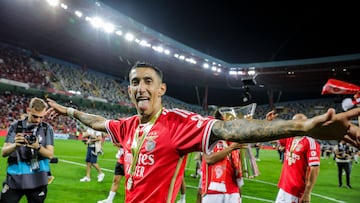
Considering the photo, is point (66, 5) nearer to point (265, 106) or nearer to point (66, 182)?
point (66, 182)

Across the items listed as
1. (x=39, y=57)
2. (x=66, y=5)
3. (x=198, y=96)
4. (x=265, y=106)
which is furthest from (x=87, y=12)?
(x=265, y=106)

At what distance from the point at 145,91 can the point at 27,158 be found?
2600 millimetres

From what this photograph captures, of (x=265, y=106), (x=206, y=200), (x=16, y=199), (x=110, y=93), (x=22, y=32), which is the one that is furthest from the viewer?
(x=265, y=106)

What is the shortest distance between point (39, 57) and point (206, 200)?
43670 millimetres

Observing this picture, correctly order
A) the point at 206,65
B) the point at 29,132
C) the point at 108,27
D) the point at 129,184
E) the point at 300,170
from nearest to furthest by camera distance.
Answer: the point at 129,184 → the point at 29,132 → the point at 300,170 → the point at 108,27 → the point at 206,65

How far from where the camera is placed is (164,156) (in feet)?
8.04

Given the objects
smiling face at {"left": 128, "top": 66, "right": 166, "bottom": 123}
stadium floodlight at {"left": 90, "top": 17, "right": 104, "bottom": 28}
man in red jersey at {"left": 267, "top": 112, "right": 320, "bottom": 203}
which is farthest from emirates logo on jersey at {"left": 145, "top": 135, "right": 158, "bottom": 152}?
stadium floodlight at {"left": 90, "top": 17, "right": 104, "bottom": 28}

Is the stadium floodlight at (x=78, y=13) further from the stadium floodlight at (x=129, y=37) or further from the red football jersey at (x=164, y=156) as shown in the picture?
the red football jersey at (x=164, y=156)

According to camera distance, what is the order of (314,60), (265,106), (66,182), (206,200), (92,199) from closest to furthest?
(206,200)
(92,199)
(66,182)
(314,60)
(265,106)

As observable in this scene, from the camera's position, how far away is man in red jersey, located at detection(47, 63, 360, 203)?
6.69 feet

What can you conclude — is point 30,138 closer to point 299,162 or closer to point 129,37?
point 299,162

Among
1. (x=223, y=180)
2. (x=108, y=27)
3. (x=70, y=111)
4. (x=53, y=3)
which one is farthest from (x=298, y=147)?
(x=108, y=27)

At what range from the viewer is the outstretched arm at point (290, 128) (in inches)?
60.1

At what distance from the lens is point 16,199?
427cm
